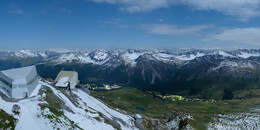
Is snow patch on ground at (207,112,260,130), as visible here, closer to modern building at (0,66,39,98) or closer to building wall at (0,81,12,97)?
modern building at (0,66,39,98)

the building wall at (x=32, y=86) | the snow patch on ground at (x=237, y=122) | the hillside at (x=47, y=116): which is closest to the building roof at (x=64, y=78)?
the building wall at (x=32, y=86)

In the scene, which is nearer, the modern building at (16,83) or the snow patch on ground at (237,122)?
the modern building at (16,83)

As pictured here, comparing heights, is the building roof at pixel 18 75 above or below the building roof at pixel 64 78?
above

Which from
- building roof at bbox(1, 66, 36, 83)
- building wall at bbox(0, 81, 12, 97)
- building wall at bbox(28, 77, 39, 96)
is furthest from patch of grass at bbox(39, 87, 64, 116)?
building wall at bbox(0, 81, 12, 97)

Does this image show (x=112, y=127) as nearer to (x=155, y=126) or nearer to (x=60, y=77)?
(x=155, y=126)

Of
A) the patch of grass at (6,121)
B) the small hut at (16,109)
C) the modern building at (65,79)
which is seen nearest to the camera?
the patch of grass at (6,121)

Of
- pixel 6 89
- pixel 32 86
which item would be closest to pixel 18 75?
pixel 6 89

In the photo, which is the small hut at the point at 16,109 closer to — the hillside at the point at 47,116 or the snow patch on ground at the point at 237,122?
the hillside at the point at 47,116

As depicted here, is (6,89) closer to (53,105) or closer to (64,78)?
(53,105)
